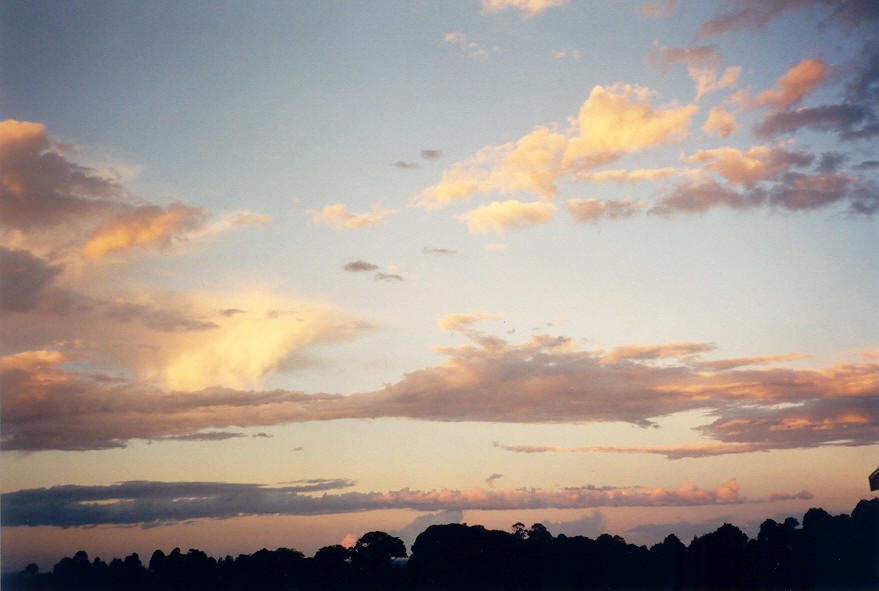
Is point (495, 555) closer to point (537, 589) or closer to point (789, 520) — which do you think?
point (537, 589)

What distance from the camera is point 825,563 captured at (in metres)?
76.6

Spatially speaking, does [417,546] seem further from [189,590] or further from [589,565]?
[189,590]

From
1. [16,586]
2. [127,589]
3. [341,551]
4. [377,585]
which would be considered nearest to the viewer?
[16,586]

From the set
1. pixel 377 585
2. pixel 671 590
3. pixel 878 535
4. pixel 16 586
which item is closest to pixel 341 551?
pixel 377 585

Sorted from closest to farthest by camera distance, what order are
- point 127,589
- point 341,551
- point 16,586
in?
point 16,586
point 127,589
point 341,551

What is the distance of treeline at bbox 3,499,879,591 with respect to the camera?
75.1m

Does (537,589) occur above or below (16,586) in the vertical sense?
below

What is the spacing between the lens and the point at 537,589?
77.1 meters

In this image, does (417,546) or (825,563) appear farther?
(417,546)

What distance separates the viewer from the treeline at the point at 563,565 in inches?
2955

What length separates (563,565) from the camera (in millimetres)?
81000

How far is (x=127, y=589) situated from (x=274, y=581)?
12849 mm

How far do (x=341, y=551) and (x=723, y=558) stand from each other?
124 feet

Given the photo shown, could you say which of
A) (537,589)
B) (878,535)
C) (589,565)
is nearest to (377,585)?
(537,589)
